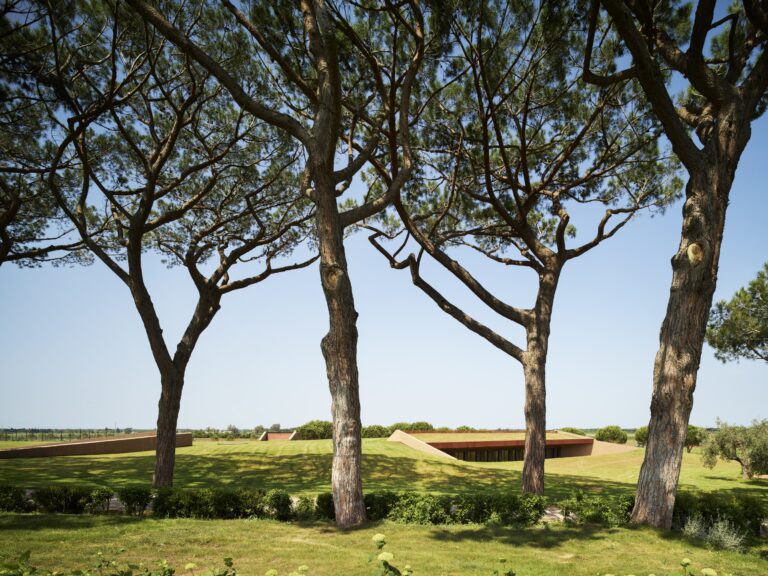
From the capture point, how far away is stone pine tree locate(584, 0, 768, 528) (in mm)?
8141

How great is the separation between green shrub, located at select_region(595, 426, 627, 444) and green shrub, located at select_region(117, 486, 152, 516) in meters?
34.7

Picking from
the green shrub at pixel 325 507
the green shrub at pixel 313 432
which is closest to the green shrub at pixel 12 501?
the green shrub at pixel 325 507

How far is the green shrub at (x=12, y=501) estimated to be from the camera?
9.65 meters

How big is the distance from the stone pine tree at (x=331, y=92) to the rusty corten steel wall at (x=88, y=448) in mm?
19223

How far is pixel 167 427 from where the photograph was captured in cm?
1245

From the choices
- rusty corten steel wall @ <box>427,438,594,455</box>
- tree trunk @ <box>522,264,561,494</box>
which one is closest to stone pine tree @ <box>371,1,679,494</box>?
tree trunk @ <box>522,264,561,494</box>

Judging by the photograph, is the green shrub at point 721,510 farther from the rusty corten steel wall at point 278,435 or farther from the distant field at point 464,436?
the rusty corten steel wall at point 278,435

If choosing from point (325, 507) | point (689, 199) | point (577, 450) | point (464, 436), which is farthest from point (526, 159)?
point (577, 450)

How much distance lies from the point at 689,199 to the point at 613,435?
3234cm

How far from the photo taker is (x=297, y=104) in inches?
523

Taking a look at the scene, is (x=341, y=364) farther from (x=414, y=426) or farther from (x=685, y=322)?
(x=414, y=426)

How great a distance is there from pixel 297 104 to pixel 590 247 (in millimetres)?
8605

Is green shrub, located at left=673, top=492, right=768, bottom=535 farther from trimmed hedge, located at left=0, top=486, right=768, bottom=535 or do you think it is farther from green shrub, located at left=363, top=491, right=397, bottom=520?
green shrub, located at left=363, top=491, right=397, bottom=520

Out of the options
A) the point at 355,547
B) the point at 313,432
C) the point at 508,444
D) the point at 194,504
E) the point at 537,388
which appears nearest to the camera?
the point at 355,547
